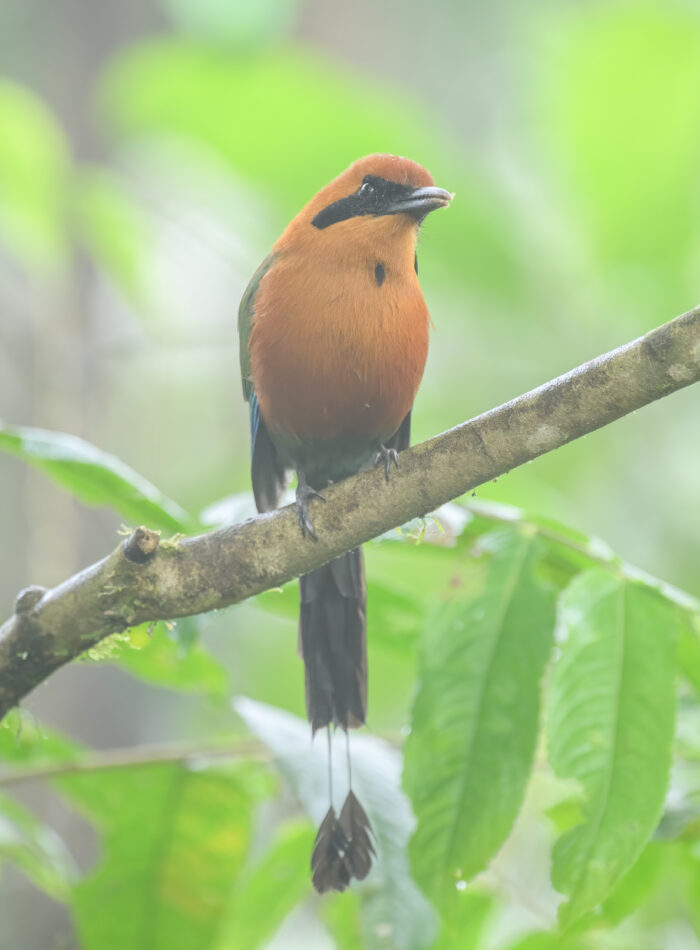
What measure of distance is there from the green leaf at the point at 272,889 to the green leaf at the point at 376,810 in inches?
11.5

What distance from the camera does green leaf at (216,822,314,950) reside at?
8.71 feet

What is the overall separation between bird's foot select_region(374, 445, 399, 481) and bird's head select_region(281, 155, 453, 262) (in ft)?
1.77

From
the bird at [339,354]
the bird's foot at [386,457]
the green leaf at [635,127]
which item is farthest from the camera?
the green leaf at [635,127]

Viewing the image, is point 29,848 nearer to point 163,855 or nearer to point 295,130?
point 163,855

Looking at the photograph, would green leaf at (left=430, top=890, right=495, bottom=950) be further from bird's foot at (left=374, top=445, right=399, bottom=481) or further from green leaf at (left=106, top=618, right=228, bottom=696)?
bird's foot at (left=374, top=445, right=399, bottom=481)

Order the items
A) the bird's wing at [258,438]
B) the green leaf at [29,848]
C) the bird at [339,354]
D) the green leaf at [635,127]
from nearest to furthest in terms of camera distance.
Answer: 1. the green leaf at [29,848]
2. the bird at [339,354]
3. the bird's wing at [258,438]
4. the green leaf at [635,127]

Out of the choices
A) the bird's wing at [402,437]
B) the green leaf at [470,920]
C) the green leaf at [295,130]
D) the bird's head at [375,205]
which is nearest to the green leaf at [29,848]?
the green leaf at [470,920]

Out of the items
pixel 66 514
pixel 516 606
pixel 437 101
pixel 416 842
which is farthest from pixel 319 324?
pixel 437 101

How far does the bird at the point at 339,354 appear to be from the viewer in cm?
262

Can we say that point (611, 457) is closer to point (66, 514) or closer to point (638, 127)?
point (638, 127)

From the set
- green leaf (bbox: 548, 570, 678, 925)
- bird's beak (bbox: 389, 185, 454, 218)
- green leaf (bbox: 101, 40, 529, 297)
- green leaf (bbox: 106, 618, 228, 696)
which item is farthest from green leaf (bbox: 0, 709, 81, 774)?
green leaf (bbox: 101, 40, 529, 297)

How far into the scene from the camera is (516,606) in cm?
226

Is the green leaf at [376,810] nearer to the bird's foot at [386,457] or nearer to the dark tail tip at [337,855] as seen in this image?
the dark tail tip at [337,855]

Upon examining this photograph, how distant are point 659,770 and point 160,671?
1.19 meters
